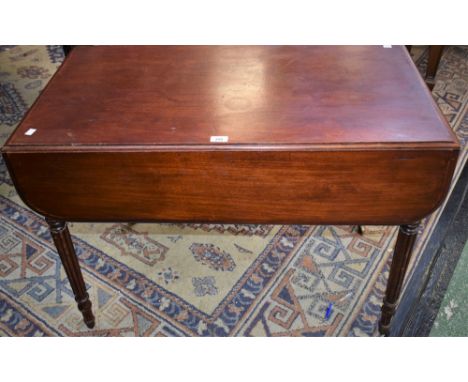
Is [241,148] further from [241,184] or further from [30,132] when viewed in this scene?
[30,132]

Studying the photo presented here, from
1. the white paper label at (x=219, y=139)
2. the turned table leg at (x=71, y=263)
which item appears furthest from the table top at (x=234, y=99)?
the turned table leg at (x=71, y=263)

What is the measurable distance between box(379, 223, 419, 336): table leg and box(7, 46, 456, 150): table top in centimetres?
35

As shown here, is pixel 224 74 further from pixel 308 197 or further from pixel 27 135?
pixel 27 135

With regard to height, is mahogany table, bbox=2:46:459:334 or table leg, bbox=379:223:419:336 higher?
mahogany table, bbox=2:46:459:334

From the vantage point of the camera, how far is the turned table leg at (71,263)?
1608 mm

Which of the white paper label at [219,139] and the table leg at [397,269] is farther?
the table leg at [397,269]

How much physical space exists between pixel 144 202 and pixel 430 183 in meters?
0.83

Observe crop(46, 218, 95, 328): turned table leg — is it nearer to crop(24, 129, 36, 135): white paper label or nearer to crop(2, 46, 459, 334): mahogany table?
crop(2, 46, 459, 334): mahogany table

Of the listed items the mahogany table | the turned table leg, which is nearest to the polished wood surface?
the mahogany table

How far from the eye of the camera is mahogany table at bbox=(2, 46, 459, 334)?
4.40 feet

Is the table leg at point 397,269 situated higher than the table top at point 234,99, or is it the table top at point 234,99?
the table top at point 234,99

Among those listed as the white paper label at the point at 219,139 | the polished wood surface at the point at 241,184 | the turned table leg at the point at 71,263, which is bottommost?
the turned table leg at the point at 71,263

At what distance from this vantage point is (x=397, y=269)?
5.32ft

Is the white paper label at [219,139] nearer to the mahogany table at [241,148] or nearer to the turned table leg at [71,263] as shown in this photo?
the mahogany table at [241,148]
